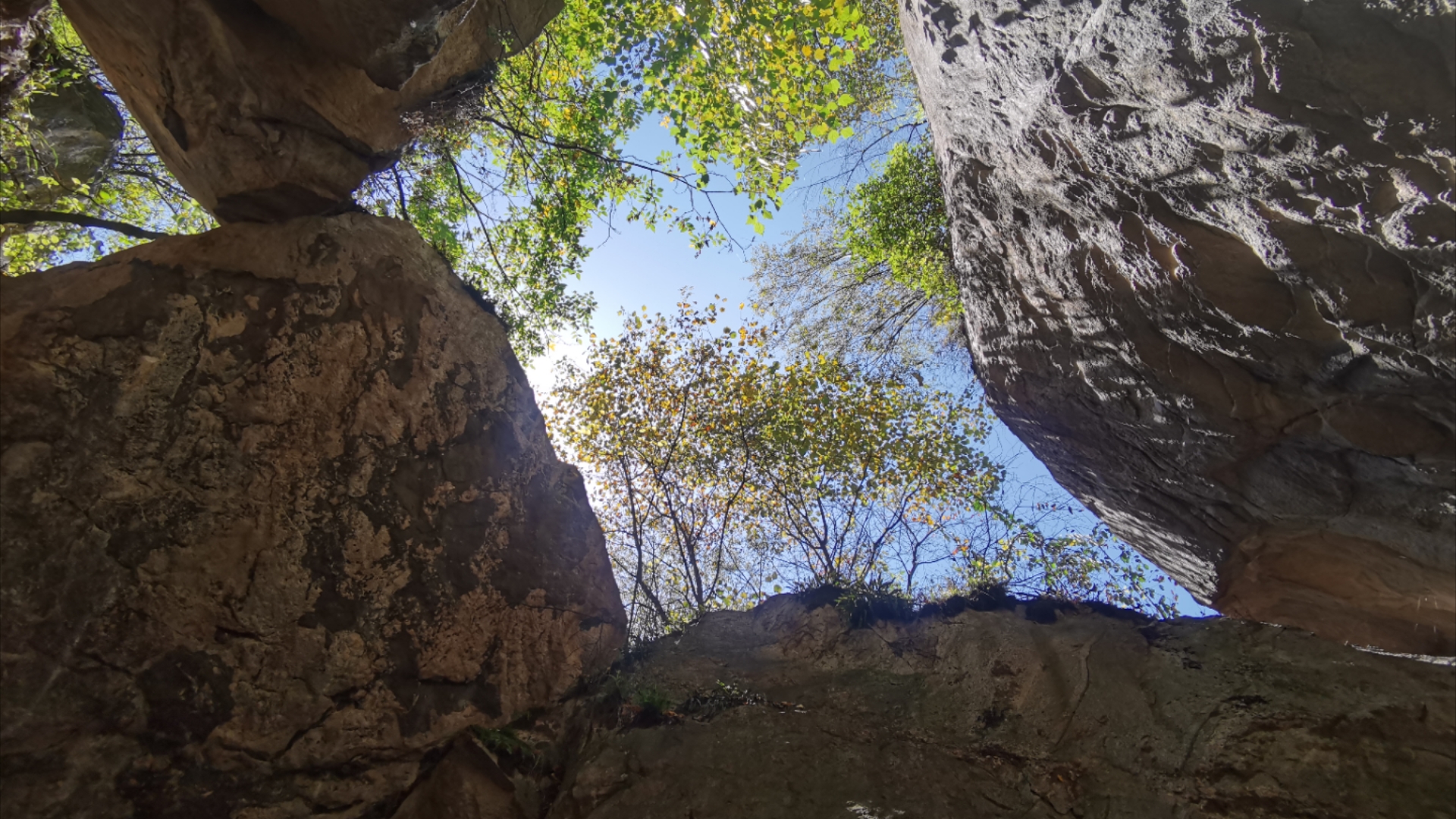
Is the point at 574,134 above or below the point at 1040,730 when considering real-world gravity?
above

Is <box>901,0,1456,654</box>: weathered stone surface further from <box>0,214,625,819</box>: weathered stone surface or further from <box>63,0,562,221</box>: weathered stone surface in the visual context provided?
<box>0,214,625,819</box>: weathered stone surface

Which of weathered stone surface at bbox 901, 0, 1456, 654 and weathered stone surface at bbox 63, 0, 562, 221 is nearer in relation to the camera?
weathered stone surface at bbox 901, 0, 1456, 654

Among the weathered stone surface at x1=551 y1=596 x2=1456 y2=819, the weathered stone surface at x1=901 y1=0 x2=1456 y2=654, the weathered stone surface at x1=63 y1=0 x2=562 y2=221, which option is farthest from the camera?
the weathered stone surface at x1=63 y1=0 x2=562 y2=221

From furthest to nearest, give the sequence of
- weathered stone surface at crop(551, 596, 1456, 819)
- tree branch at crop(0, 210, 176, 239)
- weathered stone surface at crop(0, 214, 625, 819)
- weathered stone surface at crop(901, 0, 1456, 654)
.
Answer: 1. tree branch at crop(0, 210, 176, 239)
2. weathered stone surface at crop(0, 214, 625, 819)
3. weathered stone surface at crop(551, 596, 1456, 819)
4. weathered stone surface at crop(901, 0, 1456, 654)

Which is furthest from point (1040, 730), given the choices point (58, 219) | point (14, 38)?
point (58, 219)

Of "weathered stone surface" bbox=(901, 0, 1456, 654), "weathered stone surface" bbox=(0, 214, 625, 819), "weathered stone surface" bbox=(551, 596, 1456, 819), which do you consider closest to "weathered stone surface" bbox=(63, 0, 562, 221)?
"weathered stone surface" bbox=(0, 214, 625, 819)

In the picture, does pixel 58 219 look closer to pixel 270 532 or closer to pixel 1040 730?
pixel 270 532

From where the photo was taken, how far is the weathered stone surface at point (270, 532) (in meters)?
4.00

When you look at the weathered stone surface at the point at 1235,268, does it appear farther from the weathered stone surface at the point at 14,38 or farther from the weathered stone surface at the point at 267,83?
the weathered stone surface at the point at 14,38

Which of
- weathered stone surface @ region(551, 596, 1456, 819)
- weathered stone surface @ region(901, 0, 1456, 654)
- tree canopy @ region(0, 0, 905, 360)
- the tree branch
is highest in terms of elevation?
tree canopy @ region(0, 0, 905, 360)

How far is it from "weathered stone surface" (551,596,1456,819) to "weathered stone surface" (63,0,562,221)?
5.05 metres

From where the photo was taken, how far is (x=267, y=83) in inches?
195

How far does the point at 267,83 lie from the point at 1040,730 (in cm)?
766

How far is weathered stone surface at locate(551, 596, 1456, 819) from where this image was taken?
153 inches
